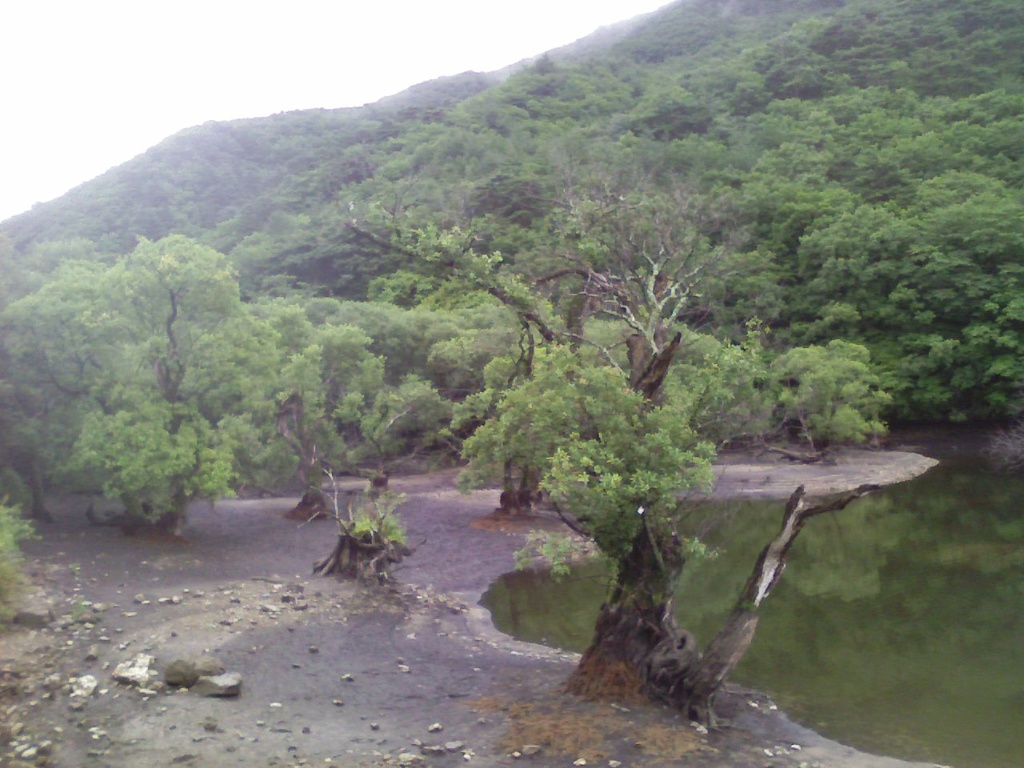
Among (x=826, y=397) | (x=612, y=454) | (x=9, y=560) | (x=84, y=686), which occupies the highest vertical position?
(x=612, y=454)

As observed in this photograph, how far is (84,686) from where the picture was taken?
470 inches

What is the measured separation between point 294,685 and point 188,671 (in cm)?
164

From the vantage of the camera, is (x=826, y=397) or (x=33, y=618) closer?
(x=33, y=618)

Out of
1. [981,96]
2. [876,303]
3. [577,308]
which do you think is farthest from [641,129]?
[577,308]

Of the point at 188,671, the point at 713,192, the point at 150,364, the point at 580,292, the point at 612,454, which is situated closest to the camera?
the point at 612,454

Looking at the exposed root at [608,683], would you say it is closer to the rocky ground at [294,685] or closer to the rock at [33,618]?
the rocky ground at [294,685]

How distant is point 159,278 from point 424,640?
13099mm

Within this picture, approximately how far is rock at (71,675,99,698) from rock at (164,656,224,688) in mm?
964

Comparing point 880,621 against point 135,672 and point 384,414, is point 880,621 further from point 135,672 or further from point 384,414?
point 384,414

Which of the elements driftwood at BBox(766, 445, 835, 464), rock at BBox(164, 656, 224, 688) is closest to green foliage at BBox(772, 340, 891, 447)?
driftwood at BBox(766, 445, 835, 464)

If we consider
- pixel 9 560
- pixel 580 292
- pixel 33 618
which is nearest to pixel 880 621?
pixel 580 292

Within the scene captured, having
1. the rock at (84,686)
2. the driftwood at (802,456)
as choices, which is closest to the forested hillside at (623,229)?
the driftwood at (802,456)

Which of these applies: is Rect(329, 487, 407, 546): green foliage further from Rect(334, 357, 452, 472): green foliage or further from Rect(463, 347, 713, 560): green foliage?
Rect(334, 357, 452, 472): green foliage

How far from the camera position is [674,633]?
1238 centimetres
